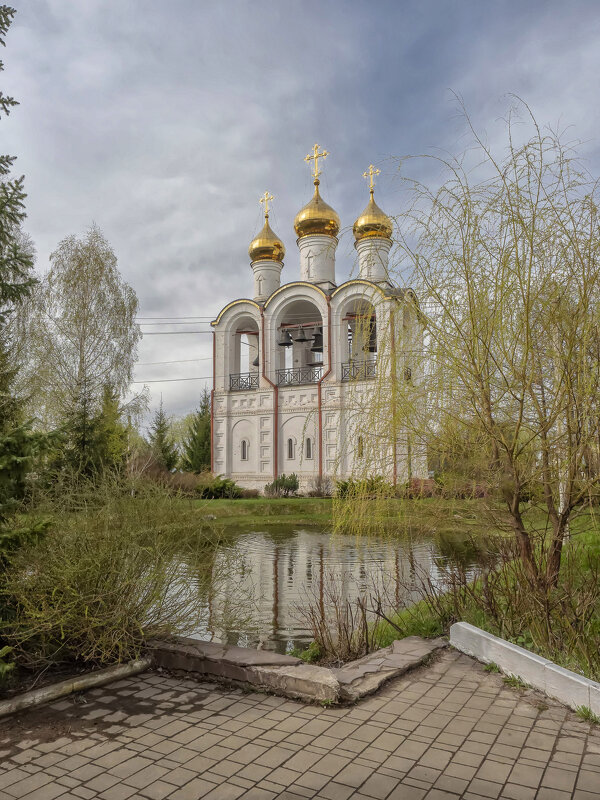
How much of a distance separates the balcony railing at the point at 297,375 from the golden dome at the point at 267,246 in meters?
6.44

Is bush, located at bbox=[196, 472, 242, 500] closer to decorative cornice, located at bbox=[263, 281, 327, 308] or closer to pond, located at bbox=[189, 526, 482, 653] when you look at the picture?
pond, located at bbox=[189, 526, 482, 653]

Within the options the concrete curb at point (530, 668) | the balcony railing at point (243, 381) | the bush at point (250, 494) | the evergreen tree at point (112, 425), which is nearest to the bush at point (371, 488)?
the concrete curb at point (530, 668)

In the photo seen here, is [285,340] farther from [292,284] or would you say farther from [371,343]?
[371,343]

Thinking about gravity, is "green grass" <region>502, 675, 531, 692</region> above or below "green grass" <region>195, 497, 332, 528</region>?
below

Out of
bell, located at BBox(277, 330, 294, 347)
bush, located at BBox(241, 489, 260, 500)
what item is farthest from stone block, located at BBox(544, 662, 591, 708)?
bell, located at BBox(277, 330, 294, 347)

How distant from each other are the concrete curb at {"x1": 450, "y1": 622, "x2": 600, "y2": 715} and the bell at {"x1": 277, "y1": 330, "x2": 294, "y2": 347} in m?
23.3

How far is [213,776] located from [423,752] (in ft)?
3.59

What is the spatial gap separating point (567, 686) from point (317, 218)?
27.3 meters

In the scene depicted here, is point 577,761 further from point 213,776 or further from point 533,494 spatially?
point 533,494

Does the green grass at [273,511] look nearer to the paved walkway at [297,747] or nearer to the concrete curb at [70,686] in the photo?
the concrete curb at [70,686]

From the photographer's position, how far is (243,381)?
29.9 meters

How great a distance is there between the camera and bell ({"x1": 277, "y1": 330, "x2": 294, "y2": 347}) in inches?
1103

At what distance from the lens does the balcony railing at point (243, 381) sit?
29.7 m

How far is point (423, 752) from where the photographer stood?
10.9 ft
